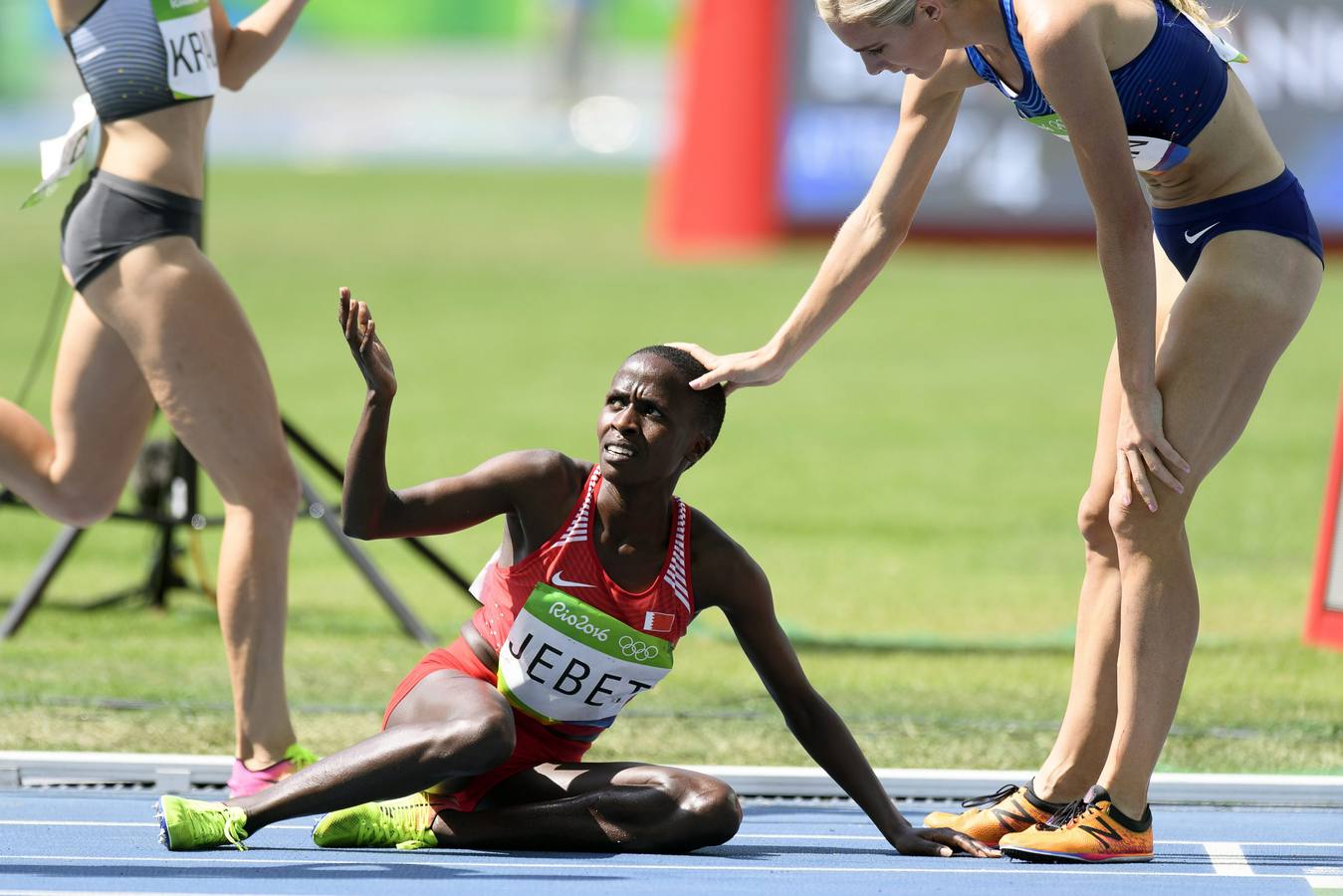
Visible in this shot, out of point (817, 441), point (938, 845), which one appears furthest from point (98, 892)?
point (817, 441)

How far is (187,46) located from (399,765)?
73.9 inches

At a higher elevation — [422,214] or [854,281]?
[854,281]

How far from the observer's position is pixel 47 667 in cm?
652

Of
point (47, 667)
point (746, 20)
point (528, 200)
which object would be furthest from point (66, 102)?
point (47, 667)

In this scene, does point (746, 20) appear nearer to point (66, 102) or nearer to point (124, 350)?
point (124, 350)

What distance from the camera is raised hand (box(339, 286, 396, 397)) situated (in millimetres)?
3834

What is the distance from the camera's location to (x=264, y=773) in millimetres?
4699

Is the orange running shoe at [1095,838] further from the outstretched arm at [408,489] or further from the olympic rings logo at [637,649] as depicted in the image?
the outstretched arm at [408,489]

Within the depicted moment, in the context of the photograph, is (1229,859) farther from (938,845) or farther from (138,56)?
(138,56)

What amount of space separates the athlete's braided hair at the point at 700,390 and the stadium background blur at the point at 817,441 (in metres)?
1.51

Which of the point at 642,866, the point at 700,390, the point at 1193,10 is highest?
the point at 1193,10

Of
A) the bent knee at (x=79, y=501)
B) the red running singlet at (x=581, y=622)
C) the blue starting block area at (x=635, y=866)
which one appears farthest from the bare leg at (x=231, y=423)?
the red running singlet at (x=581, y=622)

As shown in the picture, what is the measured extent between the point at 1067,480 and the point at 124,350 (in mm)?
7411

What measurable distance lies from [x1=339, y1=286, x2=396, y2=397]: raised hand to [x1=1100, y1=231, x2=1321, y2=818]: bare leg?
148cm
